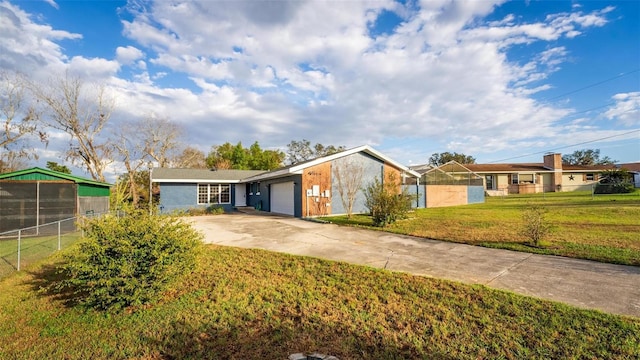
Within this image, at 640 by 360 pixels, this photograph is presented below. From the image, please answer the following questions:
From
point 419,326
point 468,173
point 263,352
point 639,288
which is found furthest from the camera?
point 468,173

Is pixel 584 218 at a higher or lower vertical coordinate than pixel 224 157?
lower

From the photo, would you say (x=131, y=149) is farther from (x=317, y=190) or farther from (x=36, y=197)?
(x=317, y=190)

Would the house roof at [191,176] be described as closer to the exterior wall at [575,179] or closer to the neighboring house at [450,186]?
the neighboring house at [450,186]

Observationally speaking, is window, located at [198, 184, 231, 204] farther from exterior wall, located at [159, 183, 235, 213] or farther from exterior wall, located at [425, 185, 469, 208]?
exterior wall, located at [425, 185, 469, 208]

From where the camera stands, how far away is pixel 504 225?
1124cm

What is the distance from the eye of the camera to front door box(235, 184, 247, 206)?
23281 mm

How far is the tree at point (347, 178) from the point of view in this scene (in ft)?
54.1

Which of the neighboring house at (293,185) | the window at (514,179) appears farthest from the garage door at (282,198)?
the window at (514,179)

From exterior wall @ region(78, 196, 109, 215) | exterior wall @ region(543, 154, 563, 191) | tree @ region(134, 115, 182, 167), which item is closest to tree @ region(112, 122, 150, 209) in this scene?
tree @ region(134, 115, 182, 167)

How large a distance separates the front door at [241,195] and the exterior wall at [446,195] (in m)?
14.4

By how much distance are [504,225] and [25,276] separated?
572 inches

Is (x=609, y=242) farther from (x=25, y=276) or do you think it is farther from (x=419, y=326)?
(x=25, y=276)

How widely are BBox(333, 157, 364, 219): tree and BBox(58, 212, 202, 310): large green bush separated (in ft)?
40.2

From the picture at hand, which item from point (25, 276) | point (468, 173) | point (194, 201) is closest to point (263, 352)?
point (25, 276)
